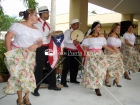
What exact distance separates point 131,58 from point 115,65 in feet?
3.25

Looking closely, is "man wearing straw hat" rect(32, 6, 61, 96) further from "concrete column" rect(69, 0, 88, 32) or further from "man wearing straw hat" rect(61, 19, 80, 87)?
"concrete column" rect(69, 0, 88, 32)

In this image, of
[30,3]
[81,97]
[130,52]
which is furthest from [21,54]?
[130,52]

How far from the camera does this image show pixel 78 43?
356cm

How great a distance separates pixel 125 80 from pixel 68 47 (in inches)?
66.4

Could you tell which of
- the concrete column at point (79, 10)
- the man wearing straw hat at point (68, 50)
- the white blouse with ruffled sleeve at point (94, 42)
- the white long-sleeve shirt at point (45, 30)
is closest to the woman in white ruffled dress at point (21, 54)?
the white long-sleeve shirt at point (45, 30)

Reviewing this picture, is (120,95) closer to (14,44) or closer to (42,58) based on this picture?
(42,58)

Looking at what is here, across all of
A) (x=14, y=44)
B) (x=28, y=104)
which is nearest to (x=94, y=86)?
(x=28, y=104)

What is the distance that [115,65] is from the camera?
3.76 metres

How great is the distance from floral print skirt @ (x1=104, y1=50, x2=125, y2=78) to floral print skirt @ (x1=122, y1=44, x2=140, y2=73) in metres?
0.88

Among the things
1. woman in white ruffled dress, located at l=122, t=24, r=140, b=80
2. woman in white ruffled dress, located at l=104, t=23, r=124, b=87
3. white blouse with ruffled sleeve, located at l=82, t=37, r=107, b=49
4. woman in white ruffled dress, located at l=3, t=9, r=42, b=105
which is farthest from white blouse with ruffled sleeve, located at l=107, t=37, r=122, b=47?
woman in white ruffled dress, located at l=3, t=9, r=42, b=105

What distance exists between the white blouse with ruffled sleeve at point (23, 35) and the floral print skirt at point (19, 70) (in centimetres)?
8

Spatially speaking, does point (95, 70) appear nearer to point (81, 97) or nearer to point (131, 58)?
point (81, 97)

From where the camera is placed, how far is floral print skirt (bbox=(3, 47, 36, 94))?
222cm

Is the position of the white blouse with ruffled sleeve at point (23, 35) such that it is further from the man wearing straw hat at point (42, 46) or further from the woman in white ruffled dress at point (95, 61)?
the woman in white ruffled dress at point (95, 61)
